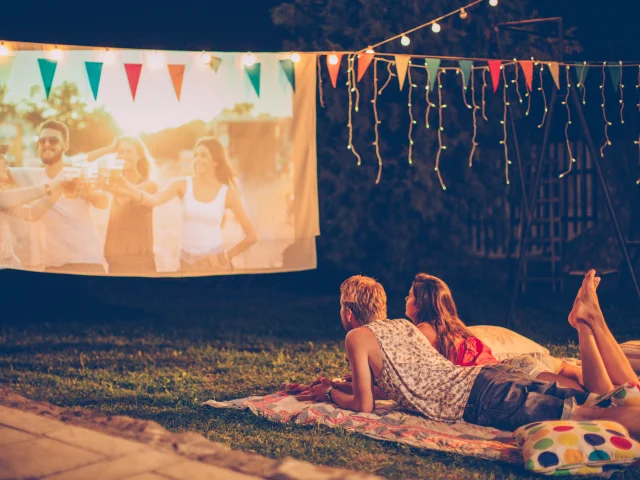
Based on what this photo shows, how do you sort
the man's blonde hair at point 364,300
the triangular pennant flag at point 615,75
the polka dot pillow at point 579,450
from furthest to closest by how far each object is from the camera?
the triangular pennant flag at point 615,75
the man's blonde hair at point 364,300
the polka dot pillow at point 579,450

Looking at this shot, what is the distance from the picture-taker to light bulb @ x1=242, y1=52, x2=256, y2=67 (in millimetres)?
6848

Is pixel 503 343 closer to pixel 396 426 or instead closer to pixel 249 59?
pixel 396 426

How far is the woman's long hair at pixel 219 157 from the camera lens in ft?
22.7

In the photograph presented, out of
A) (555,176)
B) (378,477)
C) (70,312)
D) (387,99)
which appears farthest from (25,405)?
(555,176)

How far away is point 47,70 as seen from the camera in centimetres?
654

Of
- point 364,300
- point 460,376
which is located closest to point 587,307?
point 460,376

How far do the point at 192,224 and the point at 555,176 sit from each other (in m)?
7.40

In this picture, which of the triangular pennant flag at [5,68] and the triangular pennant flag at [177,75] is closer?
the triangular pennant flag at [5,68]

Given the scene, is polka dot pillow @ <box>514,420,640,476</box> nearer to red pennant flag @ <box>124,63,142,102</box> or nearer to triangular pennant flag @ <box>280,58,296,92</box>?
triangular pennant flag @ <box>280,58,296,92</box>

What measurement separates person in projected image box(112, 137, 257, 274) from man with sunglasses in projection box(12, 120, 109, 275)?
0.44m

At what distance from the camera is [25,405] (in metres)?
5.64

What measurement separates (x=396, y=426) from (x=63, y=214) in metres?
3.28

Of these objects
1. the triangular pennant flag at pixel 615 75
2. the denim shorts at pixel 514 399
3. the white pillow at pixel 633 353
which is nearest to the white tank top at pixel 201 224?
the denim shorts at pixel 514 399

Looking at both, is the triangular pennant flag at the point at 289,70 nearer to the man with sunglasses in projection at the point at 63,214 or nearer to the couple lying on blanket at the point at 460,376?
the man with sunglasses in projection at the point at 63,214
